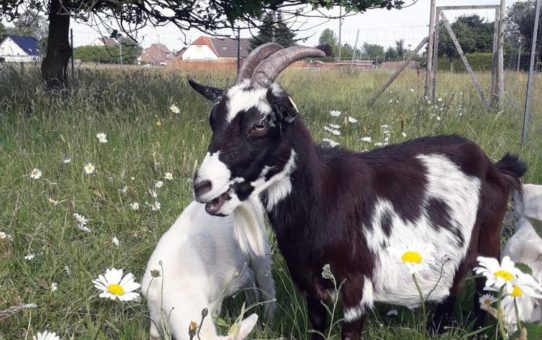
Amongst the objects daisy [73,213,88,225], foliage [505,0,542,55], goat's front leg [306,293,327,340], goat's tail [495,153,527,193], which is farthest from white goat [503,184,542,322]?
foliage [505,0,542,55]

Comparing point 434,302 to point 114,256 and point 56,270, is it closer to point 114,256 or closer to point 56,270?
point 114,256

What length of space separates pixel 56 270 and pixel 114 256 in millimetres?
276

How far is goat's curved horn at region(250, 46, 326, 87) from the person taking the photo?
216cm

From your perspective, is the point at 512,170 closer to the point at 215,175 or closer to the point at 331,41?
the point at 215,175

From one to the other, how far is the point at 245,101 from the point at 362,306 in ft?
2.78

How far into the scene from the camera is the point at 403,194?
2336 mm

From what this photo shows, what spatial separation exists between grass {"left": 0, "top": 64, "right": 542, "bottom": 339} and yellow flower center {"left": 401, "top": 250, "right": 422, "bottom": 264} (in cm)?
86

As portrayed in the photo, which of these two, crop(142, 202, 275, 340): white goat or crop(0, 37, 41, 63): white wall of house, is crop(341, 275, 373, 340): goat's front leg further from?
crop(0, 37, 41, 63): white wall of house

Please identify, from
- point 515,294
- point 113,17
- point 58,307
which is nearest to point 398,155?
point 515,294

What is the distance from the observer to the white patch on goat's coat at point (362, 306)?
2.12 m

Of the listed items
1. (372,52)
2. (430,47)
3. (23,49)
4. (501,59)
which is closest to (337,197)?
(501,59)

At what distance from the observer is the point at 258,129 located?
2006 millimetres

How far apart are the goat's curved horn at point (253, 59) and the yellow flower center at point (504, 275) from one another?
4.38 feet

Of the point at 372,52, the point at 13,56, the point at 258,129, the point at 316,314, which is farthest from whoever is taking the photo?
the point at 372,52
